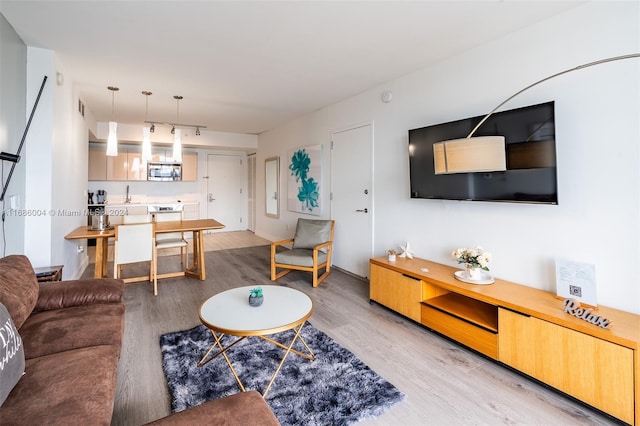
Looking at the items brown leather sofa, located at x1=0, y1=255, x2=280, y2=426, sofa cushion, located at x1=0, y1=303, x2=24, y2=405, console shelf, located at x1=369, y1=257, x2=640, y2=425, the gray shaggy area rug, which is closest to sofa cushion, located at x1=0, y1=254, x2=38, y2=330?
brown leather sofa, located at x1=0, y1=255, x2=280, y2=426

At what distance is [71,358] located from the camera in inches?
57.2

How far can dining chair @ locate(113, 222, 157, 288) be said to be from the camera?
3586mm

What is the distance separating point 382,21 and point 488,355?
2.67 metres

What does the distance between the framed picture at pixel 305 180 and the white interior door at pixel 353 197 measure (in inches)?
15.5

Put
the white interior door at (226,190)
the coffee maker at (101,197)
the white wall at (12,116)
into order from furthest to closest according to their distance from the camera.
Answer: the white interior door at (226,190), the coffee maker at (101,197), the white wall at (12,116)

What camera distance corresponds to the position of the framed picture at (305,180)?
502 cm

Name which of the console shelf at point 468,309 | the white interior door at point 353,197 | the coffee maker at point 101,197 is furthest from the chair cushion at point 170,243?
the console shelf at point 468,309

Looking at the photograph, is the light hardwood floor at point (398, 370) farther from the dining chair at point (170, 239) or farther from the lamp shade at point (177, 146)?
the lamp shade at point (177, 146)

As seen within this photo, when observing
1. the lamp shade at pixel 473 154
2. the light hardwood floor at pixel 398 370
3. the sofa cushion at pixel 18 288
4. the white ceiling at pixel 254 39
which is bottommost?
the light hardwood floor at pixel 398 370

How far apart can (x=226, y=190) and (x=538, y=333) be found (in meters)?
7.78

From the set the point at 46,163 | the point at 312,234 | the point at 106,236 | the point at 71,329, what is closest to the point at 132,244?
the point at 106,236

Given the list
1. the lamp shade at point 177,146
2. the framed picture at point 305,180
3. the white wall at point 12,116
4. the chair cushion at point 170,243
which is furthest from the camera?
the framed picture at point 305,180

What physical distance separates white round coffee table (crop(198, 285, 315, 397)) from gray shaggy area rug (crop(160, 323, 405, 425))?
79 millimetres

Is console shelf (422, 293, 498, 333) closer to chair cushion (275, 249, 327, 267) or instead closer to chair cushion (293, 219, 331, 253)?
chair cushion (275, 249, 327, 267)
